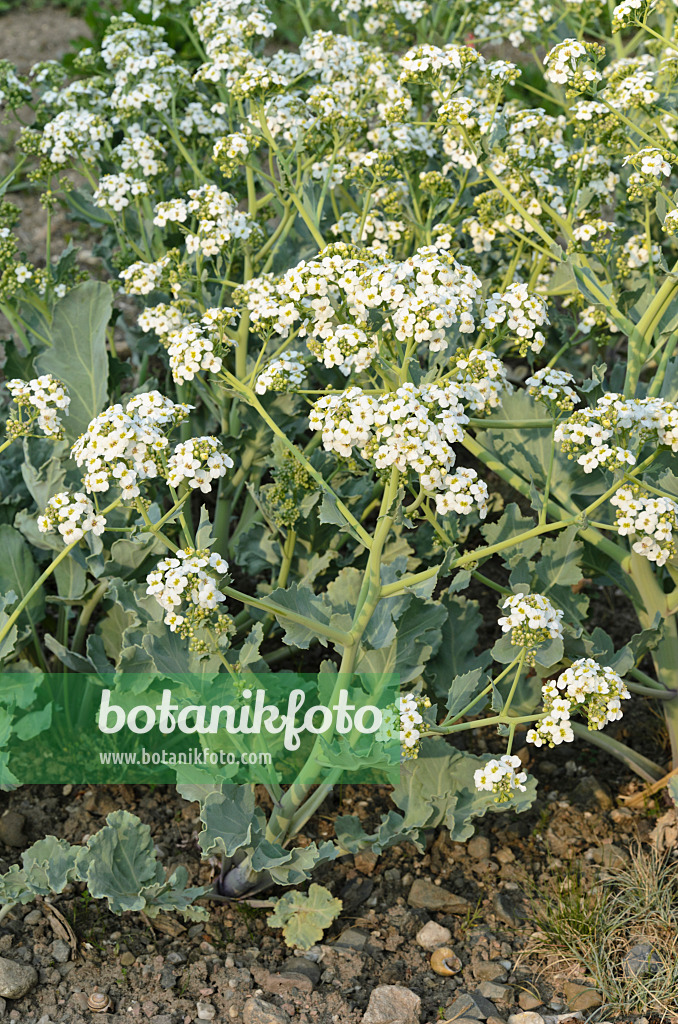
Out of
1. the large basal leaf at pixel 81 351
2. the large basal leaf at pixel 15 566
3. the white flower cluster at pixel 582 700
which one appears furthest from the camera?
the large basal leaf at pixel 81 351

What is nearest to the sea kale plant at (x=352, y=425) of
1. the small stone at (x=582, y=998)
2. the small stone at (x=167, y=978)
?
the small stone at (x=167, y=978)

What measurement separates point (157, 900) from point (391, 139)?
308 cm

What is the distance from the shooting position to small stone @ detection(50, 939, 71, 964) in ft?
10.1

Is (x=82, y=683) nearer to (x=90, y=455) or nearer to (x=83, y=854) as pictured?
(x=83, y=854)

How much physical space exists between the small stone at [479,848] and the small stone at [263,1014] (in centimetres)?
89

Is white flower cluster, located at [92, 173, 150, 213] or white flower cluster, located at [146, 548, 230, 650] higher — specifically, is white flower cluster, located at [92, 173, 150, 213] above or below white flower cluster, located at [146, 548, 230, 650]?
above

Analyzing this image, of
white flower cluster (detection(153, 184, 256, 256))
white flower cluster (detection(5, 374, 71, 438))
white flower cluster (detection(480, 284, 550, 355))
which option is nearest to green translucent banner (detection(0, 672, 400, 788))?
white flower cluster (detection(5, 374, 71, 438))

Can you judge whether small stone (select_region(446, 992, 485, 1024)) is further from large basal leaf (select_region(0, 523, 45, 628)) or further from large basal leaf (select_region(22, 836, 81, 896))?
large basal leaf (select_region(0, 523, 45, 628))

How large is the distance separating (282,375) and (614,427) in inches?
39.8

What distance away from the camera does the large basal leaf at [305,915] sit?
313cm

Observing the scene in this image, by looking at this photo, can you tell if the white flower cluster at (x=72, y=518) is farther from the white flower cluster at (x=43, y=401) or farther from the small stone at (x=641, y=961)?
the small stone at (x=641, y=961)

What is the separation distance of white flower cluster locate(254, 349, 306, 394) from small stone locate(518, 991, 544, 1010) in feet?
6.52

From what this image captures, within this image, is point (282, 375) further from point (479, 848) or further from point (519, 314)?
point (479, 848)

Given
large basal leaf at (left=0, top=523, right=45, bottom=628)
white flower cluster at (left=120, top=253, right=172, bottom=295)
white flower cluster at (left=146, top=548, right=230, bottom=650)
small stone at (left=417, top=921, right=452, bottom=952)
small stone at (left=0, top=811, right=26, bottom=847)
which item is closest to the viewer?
white flower cluster at (left=146, top=548, right=230, bottom=650)
